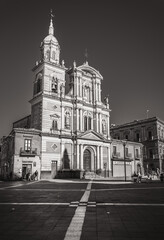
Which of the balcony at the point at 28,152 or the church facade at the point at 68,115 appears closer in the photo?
the balcony at the point at 28,152

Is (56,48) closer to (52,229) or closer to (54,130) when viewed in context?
(54,130)

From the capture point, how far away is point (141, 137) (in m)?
68.3

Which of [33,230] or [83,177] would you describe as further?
[83,177]

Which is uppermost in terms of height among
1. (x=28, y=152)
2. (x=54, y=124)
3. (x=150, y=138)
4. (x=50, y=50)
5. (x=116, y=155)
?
(x=50, y=50)

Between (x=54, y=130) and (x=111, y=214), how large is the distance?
35.9 metres

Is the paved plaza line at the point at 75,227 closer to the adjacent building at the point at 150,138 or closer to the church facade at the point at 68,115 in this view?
the church facade at the point at 68,115

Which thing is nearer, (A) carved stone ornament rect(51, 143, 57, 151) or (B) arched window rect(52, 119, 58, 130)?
(A) carved stone ornament rect(51, 143, 57, 151)

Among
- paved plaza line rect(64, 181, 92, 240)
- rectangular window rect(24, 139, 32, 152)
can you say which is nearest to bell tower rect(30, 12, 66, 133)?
rectangular window rect(24, 139, 32, 152)

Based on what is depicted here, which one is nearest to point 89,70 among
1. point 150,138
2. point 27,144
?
point 27,144

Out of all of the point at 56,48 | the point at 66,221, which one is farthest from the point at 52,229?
the point at 56,48

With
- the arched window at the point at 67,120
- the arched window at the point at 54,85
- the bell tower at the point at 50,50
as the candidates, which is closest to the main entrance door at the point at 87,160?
the arched window at the point at 67,120

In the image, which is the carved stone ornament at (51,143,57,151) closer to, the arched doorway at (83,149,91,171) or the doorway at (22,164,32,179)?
the doorway at (22,164,32,179)

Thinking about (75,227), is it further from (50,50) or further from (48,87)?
(50,50)

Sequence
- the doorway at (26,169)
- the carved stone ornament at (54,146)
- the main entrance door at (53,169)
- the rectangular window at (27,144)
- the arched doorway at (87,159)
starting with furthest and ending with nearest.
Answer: the arched doorway at (87,159) → the carved stone ornament at (54,146) → the main entrance door at (53,169) → the rectangular window at (27,144) → the doorway at (26,169)
